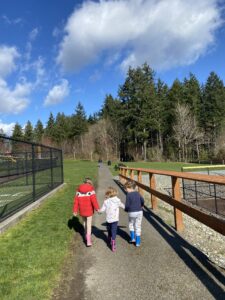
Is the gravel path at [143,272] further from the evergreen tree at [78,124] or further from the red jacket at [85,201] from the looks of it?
the evergreen tree at [78,124]

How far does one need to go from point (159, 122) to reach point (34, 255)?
2780 inches

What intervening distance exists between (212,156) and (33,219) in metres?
54.0

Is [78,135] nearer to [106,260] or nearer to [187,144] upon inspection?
[187,144]

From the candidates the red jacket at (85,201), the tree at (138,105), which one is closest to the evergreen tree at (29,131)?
the tree at (138,105)

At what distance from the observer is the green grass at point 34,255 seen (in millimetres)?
4383

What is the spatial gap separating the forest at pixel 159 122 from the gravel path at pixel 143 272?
5740 cm

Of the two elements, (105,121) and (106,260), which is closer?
(106,260)

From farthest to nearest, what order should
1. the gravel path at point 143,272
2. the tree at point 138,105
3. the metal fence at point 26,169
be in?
1. the tree at point 138,105
2. the metal fence at point 26,169
3. the gravel path at point 143,272

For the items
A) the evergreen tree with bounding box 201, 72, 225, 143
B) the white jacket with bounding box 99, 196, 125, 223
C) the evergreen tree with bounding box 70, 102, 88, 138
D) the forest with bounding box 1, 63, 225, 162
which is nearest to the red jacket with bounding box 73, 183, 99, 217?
the white jacket with bounding box 99, 196, 125, 223

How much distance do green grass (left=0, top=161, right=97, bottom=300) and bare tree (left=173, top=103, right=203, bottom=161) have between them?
200ft

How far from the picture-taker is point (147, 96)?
72750mm

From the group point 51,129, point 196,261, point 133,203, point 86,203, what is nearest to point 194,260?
point 196,261

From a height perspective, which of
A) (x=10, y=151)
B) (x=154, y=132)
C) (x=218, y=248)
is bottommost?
(x=218, y=248)

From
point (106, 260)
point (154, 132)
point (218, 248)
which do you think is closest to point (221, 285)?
point (106, 260)
